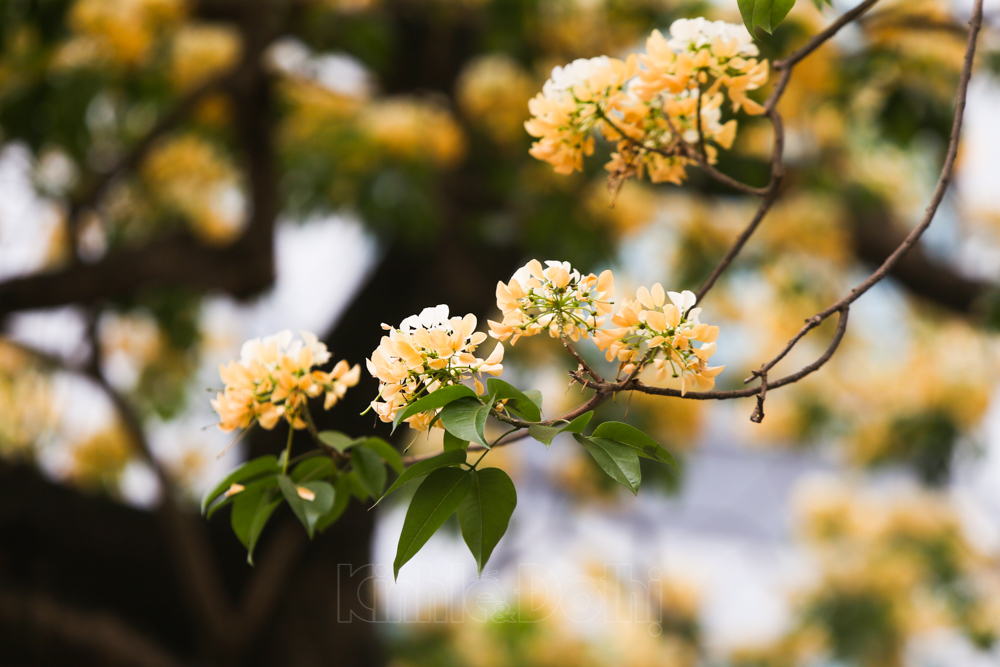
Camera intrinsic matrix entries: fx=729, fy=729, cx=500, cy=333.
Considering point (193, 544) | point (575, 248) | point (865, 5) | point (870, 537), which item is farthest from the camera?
point (870, 537)

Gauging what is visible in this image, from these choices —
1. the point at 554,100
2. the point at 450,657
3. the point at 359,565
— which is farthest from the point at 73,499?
the point at 554,100

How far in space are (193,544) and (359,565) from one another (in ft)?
1.36

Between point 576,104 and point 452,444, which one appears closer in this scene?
point 452,444

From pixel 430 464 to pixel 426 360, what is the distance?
0.05 m

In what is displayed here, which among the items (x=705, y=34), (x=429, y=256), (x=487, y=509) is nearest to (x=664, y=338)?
(x=487, y=509)

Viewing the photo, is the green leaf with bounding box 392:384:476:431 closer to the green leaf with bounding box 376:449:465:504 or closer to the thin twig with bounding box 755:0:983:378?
the green leaf with bounding box 376:449:465:504

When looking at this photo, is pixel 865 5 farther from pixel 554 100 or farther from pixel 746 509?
pixel 746 509

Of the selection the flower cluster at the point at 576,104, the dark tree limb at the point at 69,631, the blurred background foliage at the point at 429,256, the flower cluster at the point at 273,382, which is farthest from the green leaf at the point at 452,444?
the dark tree limb at the point at 69,631

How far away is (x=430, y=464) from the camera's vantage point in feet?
1.17

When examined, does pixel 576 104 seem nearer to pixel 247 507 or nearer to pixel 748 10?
pixel 748 10

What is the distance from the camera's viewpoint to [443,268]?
72.2 inches

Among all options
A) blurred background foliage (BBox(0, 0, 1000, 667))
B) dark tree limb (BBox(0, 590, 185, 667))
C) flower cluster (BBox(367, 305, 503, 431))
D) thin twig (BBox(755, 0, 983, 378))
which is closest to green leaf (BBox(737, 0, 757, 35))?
thin twig (BBox(755, 0, 983, 378))

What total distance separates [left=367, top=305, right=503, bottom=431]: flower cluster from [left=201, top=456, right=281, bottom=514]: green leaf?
14cm

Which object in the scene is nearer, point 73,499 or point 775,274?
point 73,499
